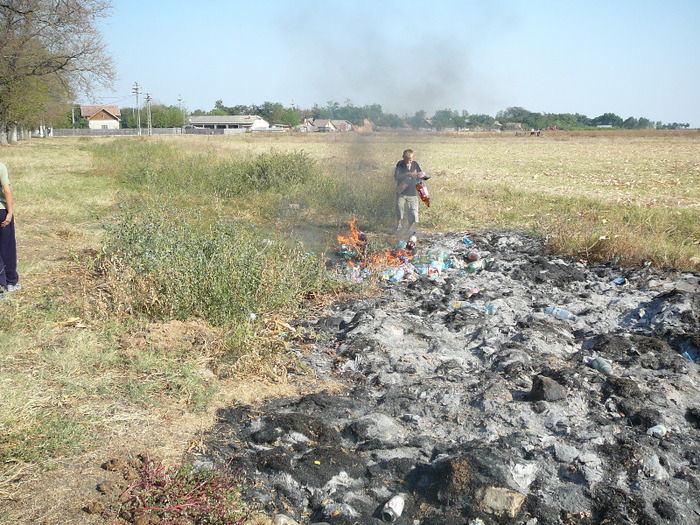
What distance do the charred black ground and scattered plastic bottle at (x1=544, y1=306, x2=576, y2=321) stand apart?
0.22 ft

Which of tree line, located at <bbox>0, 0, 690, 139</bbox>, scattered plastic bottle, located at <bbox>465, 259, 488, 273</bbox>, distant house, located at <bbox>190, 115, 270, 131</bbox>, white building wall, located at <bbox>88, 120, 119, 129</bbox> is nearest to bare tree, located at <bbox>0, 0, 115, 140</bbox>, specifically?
tree line, located at <bbox>0, 0, 690, 139</bbox>

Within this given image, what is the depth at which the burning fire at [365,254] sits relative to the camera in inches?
296

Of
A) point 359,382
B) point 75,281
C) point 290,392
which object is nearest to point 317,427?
Result: point 290,392

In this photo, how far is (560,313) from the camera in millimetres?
6102

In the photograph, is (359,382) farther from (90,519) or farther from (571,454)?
(90,519)

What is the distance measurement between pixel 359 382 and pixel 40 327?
2992 mm

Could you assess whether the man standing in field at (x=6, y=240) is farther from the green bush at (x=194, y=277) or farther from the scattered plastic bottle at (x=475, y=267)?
the scattered plastic bottle at (x=475, y=267)

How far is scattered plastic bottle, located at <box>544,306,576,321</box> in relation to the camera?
19.8 ft

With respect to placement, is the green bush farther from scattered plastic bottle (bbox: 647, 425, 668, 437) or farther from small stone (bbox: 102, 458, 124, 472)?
scattered plastic bottle (bbox: 647, 425, 668, 437)

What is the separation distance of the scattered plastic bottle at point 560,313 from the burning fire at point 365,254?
230cm

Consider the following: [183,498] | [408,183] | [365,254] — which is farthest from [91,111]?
[183,498]

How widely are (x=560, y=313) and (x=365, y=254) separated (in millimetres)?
2878

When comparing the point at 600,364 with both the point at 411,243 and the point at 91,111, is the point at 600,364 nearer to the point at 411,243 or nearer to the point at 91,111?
the point at 411,243

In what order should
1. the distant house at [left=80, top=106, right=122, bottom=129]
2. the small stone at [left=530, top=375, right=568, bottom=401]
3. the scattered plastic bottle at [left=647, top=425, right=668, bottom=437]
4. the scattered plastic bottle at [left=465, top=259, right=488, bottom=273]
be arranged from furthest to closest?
the distant house at [left=80, top=106, right=122, bottom=129] < the scattered plastic bottle at [left=465, top=259, right=488, bottom=273] < the small stone at [left=530, top=375, right=568, bottom=401] < the scattered plastic bottle at [left=647, top=425, right=668, bottom=437]
